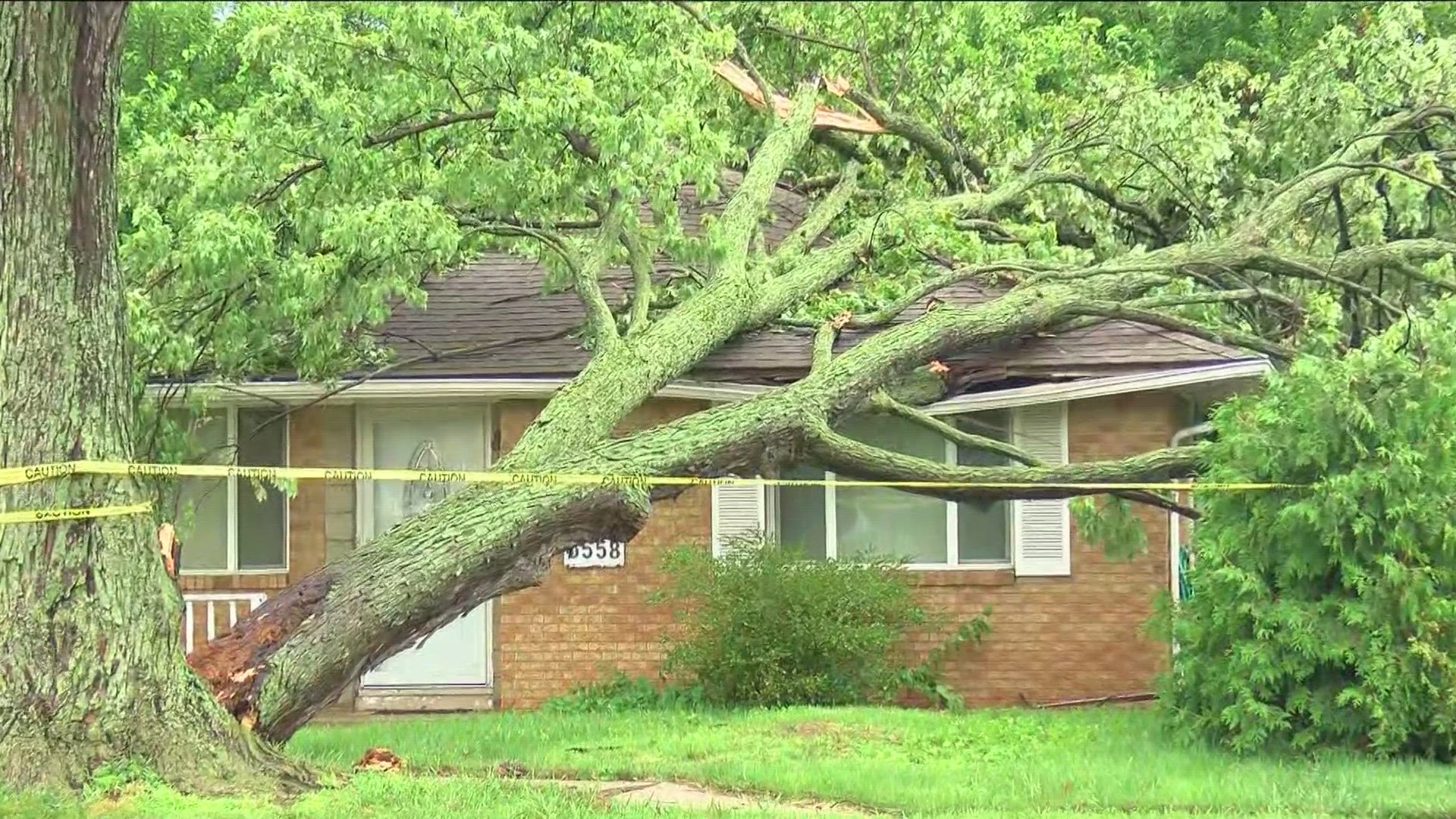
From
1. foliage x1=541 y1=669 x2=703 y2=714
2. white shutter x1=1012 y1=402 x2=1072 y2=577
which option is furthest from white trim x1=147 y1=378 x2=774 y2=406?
white shutter x1=1012 y1=402 x2=1072 y2=577

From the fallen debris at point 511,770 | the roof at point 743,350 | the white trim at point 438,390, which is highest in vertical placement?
the roof at point 743,350

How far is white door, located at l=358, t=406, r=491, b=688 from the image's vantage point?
38.2 ft

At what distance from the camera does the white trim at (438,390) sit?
1084 centimetres

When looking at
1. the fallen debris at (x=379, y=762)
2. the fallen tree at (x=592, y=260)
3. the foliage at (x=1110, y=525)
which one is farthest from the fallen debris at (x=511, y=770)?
the foliage at (x=1110, y=525)

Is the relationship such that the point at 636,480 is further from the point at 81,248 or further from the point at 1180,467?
the point at 1180,467

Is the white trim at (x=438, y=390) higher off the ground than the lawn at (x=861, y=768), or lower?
higher

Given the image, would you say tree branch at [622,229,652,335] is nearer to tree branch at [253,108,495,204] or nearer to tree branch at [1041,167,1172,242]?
tree branch at [253,108,495,204]

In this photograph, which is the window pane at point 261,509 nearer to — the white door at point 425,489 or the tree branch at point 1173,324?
the white door at point 425,489

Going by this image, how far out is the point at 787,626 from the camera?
33.9 ft

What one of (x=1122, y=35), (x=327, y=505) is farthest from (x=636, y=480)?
(x=1122, y=35)

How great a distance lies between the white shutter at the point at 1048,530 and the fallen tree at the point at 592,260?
0.83m

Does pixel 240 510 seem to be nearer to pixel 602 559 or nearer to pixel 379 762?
pixel 602 559

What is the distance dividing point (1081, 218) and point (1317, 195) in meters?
2.28

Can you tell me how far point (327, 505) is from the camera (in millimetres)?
11586
